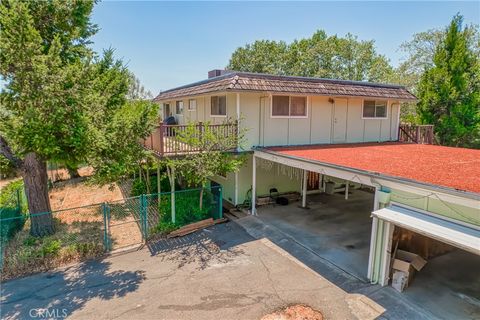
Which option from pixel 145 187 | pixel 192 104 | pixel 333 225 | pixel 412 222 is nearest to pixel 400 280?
pixel 412 222

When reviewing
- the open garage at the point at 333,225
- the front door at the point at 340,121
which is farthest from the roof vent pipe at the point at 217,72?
the open garage at the point at 333,225

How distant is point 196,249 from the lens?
894 centimetres

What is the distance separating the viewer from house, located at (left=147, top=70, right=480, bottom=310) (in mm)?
5562

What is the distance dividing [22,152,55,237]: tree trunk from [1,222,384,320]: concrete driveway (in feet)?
9.39

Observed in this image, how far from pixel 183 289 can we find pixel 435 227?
5562mm

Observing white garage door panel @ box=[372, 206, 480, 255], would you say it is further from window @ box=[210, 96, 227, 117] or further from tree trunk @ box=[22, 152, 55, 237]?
tree trunk @ box=[22, 152, 55, 237]

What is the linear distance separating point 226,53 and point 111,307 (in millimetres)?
43847

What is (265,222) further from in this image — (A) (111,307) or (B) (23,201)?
(B) (23,201)

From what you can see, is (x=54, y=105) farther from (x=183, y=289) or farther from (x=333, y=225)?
(x=333, y=225)

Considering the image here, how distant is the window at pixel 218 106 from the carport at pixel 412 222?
319 centimetres

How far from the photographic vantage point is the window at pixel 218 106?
12419 millimetres

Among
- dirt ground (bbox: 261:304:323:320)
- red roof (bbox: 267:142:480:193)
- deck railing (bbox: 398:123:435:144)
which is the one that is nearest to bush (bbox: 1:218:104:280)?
dirt ground (bbox: 261:304:323:320)

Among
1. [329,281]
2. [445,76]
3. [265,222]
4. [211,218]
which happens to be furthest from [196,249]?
[445,76]

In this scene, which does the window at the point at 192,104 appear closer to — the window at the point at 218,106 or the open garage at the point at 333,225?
the window at the point at 218,106
